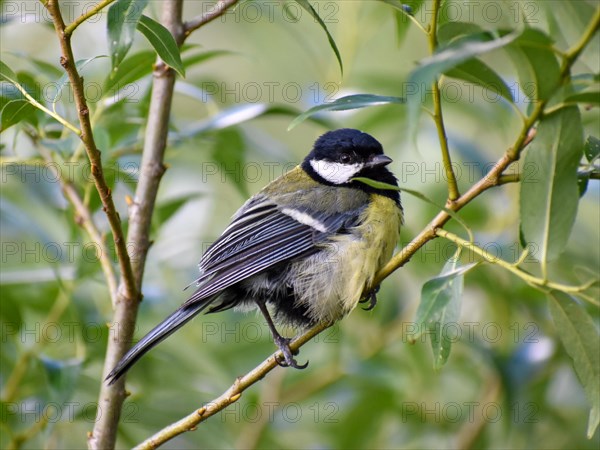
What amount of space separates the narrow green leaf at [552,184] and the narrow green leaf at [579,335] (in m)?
0.12

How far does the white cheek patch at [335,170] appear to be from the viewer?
291 cm

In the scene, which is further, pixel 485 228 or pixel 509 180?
pixel 485 228

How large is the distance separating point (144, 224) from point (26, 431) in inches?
30.7

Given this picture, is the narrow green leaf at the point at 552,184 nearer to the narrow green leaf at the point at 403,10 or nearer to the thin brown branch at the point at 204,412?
the narrow green leaf at the point at 403,10

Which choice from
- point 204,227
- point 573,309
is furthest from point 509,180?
point 204,227

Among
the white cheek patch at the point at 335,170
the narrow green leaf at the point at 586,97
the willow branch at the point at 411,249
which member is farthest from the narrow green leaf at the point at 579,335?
the white cheek patch at the point at 335,170

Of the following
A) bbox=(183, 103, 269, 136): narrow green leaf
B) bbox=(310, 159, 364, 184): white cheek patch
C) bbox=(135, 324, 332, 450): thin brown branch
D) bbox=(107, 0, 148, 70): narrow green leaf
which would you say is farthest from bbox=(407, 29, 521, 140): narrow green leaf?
bbox=(310, 159, 364, 184): white cheek patch

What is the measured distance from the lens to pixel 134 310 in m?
2.08

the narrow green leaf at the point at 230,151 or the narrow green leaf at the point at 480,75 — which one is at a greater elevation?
the narrow green leaf at the point at 480,75

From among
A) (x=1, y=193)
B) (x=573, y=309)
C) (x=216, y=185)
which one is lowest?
(x=216, y=185)

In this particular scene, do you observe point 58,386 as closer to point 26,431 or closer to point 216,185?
point 26,431

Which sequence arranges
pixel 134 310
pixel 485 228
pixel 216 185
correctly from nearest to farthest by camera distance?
pixel 134 310
pixel 485 228
pixel 216 185

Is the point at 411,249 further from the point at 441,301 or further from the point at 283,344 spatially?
the point at 283,344

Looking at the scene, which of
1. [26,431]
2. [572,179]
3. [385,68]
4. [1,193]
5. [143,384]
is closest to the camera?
[572,179]
